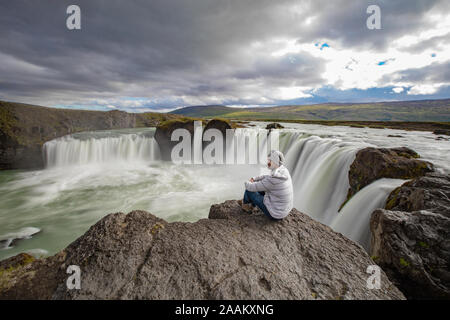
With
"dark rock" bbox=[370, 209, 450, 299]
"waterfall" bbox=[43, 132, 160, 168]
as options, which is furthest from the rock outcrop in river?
"waterfall" bbox=[43, 132, 160, 168]

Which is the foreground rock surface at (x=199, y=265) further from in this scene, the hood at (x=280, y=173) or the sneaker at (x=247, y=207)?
the hood at (x=280, y=173)

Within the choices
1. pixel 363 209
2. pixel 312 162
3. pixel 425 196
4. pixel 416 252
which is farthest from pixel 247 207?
pixel 312 162

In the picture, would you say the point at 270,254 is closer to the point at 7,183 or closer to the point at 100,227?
the point at 100,227

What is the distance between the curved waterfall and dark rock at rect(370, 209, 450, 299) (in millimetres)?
2350

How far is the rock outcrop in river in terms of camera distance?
359 centimetres

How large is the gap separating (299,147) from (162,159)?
64.4ft

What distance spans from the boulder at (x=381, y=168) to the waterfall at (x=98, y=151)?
26252 mm

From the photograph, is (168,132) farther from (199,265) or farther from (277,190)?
(199,265)

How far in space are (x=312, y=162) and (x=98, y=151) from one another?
29.3m

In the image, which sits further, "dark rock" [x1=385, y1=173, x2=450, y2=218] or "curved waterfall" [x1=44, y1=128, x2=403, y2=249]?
"curved waterfall" [x1=44, y1=128, x2=403, y2=249]

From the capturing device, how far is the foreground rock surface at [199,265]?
118 inches

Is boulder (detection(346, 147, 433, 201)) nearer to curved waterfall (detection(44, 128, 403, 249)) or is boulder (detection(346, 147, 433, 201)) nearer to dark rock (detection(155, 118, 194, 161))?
curved waterfall (detection(44, 128, 403, 249))

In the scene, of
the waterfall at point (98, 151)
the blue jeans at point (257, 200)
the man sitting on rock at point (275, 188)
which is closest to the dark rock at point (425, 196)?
the man sitting on rock at point (275, 188)
